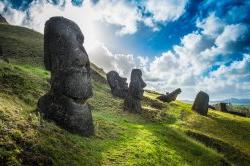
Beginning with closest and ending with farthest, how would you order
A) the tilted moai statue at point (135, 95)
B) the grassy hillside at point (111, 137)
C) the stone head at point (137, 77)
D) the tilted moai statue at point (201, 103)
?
the grassy hillside at point (111, 137)
the tilted moai statue at point (135, 95)
the stone head at point (137, 77)
the tilted moai statue at point (201, 103)

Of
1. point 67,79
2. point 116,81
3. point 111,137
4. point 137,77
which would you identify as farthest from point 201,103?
point 67,79

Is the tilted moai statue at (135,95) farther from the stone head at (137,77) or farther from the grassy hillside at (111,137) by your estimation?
the grassy hillside at (111,137)

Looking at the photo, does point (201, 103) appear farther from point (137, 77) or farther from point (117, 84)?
point (137, 77)

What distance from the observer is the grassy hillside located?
12992 mm

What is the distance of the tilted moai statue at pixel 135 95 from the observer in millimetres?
37219

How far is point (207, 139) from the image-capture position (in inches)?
1281

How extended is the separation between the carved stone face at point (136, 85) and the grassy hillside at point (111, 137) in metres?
2.35

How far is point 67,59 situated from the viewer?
63.3 ft

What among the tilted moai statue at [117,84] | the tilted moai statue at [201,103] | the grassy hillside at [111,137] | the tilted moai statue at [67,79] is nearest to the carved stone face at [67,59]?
the tilted moai statue at [67,79]

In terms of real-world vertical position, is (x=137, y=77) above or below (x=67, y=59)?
above

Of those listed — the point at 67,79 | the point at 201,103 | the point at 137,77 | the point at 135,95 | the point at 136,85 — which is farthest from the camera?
the point at 201,103

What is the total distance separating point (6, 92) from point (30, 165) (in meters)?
11.3


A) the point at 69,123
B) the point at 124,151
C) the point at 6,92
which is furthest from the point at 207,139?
the point at 6,92

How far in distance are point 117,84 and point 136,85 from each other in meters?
10.2
